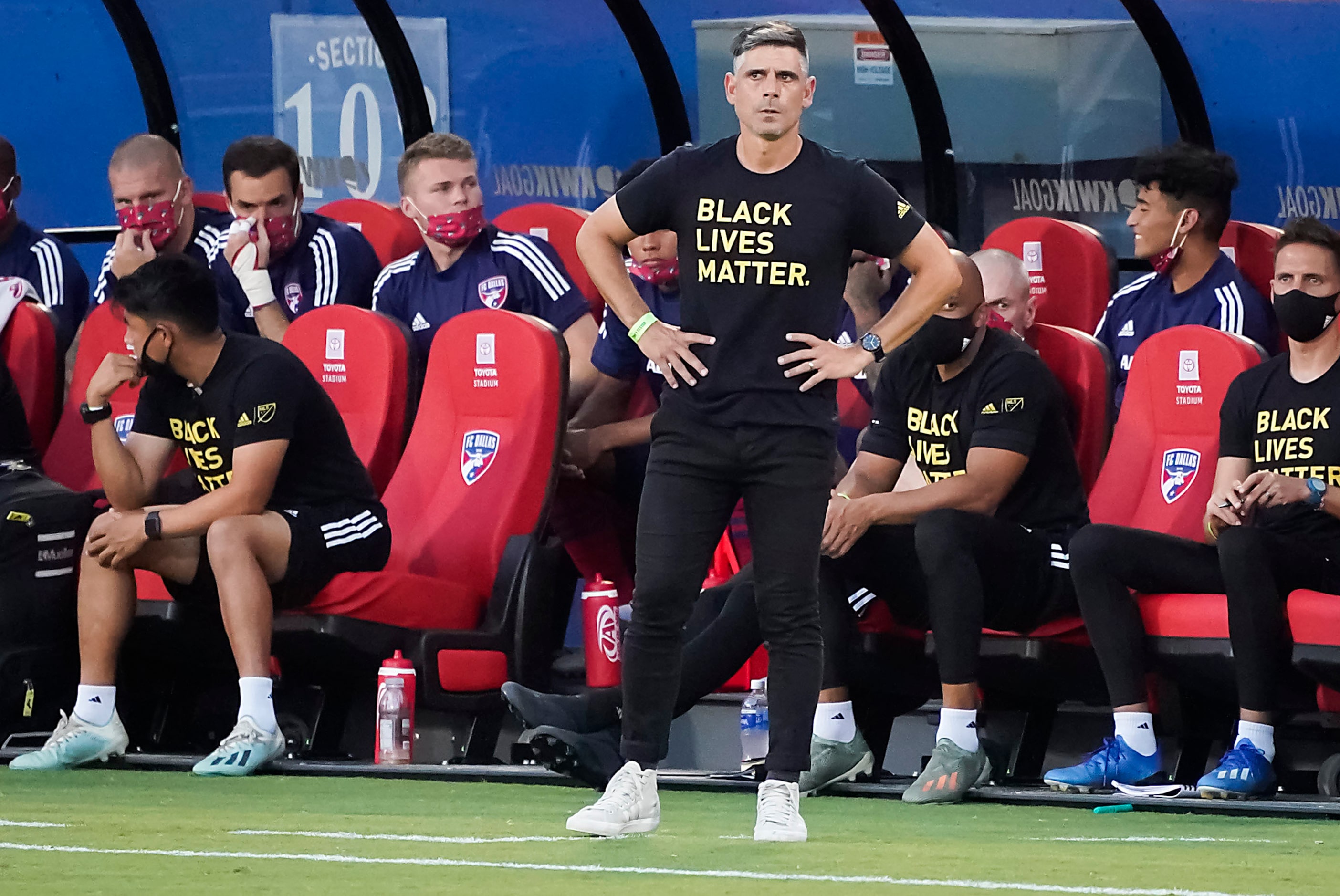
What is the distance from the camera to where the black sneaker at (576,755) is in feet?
15.4

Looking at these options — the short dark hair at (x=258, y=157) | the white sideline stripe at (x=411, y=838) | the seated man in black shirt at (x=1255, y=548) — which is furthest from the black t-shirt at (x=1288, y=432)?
the short dark hair at (x=258, y=157)

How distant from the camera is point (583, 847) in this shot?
3.99 metres

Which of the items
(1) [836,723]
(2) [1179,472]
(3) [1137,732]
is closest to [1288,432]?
(2) [1179,472]

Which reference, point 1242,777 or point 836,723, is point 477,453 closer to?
point 836,723

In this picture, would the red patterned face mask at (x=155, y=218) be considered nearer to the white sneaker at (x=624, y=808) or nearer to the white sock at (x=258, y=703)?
the white sock at (x=258, y=703)

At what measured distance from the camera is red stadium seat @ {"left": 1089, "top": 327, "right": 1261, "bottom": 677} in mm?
5711

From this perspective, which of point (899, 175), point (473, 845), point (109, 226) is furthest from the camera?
point (109, 226)

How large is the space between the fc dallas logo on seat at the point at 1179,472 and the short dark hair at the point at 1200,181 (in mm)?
830

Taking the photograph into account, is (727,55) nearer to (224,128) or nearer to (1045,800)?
(224,128)

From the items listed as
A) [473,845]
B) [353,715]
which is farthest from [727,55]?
[473,845]

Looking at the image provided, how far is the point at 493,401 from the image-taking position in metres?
6.36

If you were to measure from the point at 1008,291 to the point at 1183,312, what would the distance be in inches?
25.0

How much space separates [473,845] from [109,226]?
5911 mm

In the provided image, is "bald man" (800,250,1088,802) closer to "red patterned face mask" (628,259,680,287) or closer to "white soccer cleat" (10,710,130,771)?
"red patterned face mask" (628,259,680,287)
